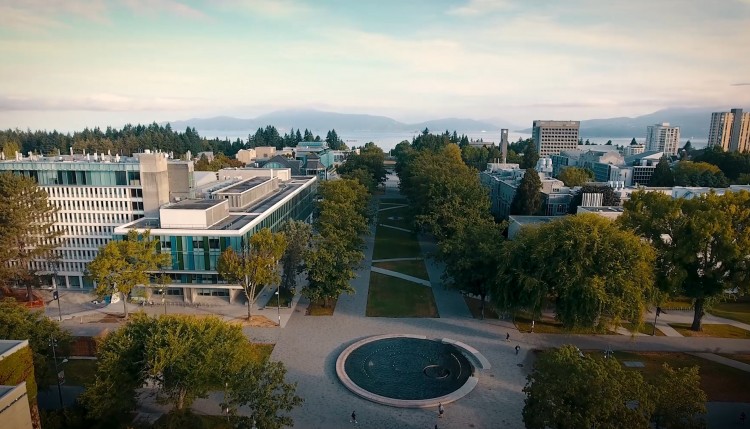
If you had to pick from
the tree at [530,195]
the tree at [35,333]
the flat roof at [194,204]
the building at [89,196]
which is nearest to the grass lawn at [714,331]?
the tree at [530,195]

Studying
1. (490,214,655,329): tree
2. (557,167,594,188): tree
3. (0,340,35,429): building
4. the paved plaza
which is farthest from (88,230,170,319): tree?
(557,167,594,188): tree

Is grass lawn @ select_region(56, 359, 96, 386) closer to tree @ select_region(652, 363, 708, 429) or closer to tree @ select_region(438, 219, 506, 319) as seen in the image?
tree @ select_region(438, 219, 506, 319)

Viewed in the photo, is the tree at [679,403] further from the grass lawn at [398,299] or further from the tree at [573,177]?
the tree at [573,177]

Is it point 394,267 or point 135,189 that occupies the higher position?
point 135,189

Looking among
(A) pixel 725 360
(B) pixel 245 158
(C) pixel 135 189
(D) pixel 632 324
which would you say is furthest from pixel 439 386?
(B) pixel 245 158

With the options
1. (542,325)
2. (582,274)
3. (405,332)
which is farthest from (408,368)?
(582,274)

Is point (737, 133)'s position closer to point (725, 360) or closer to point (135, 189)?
point (725, 360)

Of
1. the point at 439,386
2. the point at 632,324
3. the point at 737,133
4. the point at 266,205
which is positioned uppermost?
the point at 737,133
